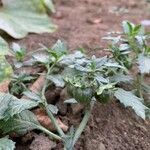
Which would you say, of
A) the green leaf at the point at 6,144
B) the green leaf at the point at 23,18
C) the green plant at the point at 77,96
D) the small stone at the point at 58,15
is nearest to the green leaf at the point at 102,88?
the green plant at the point at 77,96

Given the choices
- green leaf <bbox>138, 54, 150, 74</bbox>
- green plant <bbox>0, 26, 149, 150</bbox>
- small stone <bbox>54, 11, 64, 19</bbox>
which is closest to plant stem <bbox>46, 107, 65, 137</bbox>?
green plant <bbox>0, 26, 149, 150</bbox>

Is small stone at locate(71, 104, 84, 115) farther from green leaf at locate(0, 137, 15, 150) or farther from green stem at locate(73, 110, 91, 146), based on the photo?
green leaf at locate(0, 137, 15, 150)

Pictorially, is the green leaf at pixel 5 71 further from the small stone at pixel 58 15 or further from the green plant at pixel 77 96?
the small stone at pixel 58 15

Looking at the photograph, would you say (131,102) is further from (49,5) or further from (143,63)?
(49,5)

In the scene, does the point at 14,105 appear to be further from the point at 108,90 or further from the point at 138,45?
the point at 138,45

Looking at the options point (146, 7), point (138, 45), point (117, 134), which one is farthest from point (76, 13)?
point (117, 134)

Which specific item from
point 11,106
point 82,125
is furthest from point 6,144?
point 82,125
